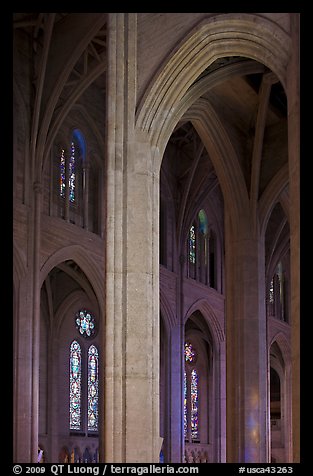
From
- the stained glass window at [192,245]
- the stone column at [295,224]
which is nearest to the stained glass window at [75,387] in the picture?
the stained glass window at [192,245]

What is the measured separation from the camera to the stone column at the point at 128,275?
1210cm

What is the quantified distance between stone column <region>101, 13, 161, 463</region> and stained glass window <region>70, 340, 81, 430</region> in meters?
13.6

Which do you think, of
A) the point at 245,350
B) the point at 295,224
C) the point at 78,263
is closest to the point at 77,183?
the point at 78,263

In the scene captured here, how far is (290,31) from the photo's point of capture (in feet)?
41.4

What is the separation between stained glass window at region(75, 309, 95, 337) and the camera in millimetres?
26516

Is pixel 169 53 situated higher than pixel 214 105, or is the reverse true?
pixel 214 105

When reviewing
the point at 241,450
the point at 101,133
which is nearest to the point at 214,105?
the point at 101,133

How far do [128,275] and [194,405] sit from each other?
64.7 feet

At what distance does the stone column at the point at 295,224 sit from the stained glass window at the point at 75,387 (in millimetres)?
15597

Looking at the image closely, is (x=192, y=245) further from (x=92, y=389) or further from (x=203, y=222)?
(x=92, y=389)

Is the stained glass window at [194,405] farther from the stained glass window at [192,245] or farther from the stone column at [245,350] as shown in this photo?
the stone column at [245,350]
